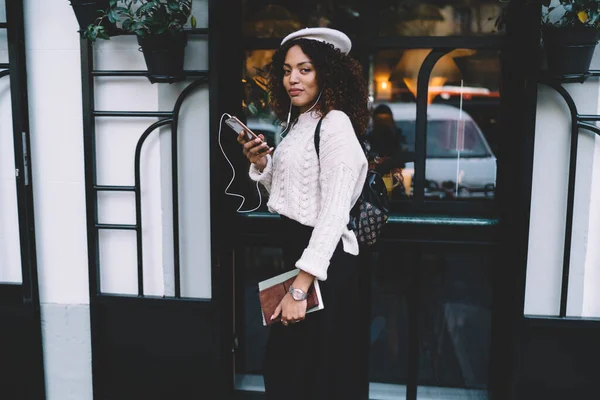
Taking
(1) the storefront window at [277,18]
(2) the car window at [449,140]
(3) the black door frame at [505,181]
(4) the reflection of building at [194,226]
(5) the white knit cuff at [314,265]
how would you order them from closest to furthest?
1. (5) the white knit cuff at [314,265]
2. (3) the black door frame at [505,181]
3. (4) the reflection of building at [194,226]
4. (1) the storefront window at [277,18]
5. (2) the car window at [449,140]

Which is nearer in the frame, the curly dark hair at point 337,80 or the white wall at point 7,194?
the curly dark hair at point 337,80

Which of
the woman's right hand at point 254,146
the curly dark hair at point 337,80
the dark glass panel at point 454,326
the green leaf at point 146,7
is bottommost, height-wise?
the dark glass panel at point 454,326

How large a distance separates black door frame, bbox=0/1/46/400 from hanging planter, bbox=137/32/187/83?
81 centimetres

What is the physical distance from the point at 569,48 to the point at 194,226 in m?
2.12

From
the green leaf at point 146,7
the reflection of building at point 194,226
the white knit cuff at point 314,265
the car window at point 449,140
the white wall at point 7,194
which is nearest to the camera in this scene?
the white knit cuff at point 314,265

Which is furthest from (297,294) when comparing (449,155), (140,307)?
(449,155)

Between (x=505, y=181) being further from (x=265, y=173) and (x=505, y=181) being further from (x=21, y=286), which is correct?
(x=21, y=286)

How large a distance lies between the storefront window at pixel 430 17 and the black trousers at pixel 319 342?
2.22 meters

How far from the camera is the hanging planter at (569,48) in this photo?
2525 mm

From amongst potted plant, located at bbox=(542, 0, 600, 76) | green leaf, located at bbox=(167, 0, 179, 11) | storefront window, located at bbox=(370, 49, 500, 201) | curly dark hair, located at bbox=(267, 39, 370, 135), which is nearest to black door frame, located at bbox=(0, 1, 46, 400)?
green leaf, located at bbox=(167, 0, 179, 11)

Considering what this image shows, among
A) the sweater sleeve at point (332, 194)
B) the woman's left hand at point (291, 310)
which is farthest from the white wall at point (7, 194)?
the sweater sleeve at point (332, 194)

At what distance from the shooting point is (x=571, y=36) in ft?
8.31

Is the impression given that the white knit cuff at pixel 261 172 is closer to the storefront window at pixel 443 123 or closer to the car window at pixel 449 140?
the storefront window at pixel 443 123

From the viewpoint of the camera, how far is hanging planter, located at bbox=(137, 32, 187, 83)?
2715 millimetres
